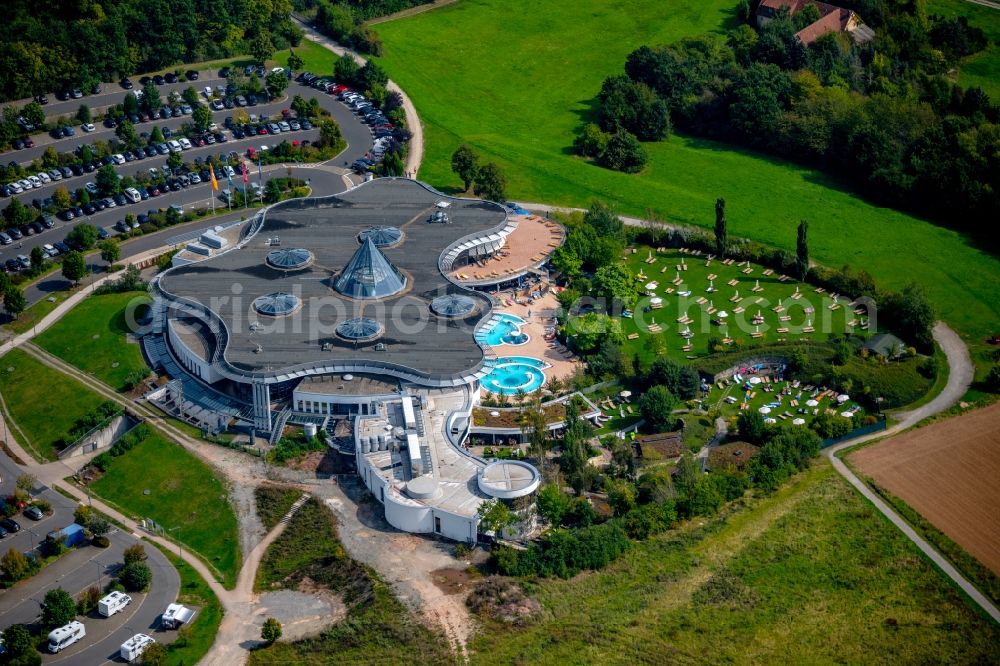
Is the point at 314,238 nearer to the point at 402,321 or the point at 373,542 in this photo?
the point at 402,321

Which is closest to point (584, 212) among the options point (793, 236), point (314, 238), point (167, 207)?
point (793, 236)

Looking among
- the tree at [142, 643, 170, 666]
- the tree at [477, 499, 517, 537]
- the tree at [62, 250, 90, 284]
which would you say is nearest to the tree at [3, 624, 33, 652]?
the tree at [142, 643, 170, 666]

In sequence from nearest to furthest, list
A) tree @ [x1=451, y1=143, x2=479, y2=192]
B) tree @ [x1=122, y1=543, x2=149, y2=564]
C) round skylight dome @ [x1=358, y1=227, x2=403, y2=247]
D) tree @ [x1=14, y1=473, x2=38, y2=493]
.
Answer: tree @ [x1=122, y1=543, x2=149, y2=564] < tree @ [x1=14, y1=473, x2=38, y2=493] < round skylight dome @ [x1=358, y1=227, x2=403, y2=247] < tree @ [x1=451, y1=143, x2=479, y2=192]

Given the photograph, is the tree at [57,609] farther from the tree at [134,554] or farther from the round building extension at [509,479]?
the round building extension at [509,479]

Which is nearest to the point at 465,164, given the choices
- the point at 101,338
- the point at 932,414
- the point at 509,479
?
the point at 101,338

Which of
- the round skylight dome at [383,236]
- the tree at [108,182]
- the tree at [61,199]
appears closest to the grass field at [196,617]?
the round skylight dome at [383,236]

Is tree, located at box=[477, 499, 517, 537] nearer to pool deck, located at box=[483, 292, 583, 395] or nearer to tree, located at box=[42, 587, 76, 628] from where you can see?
pool deck, located at box=[483, 292, 583, 395]

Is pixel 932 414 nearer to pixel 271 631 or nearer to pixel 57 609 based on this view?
pixel 271 631
